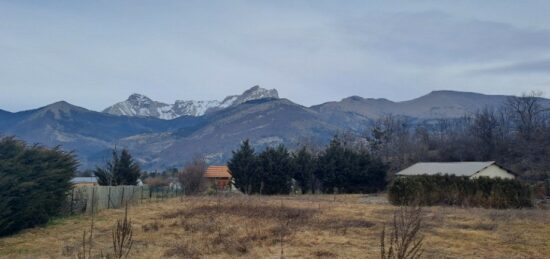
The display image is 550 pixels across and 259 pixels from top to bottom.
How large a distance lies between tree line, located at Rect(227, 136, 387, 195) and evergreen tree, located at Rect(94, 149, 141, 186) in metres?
9.50

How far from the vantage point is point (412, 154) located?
6594 centimetres

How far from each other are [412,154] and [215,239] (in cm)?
5581

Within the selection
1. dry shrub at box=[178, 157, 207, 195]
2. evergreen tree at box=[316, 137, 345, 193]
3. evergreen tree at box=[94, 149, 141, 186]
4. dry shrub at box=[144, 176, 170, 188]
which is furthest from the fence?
dry shrub at box=[144, 176, 170, 188]

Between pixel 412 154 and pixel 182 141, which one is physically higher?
pixel 182 141

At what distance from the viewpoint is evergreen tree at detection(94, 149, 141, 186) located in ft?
137

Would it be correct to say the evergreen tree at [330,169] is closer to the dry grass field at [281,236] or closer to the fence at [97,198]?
the fence at [97,198]

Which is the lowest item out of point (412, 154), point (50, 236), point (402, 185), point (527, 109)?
point (50, 236)

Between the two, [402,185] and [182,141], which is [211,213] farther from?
[182,141]

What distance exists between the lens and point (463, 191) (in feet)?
95.0

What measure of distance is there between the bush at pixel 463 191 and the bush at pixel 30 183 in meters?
17.7

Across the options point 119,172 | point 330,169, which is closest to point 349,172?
point 330,169

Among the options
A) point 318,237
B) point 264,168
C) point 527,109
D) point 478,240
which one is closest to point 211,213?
point 318,237

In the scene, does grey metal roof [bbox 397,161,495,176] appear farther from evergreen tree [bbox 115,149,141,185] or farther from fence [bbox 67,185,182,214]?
evergreen tree [bbox 115,149,141,185]

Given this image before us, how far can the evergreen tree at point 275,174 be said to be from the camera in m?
46.7
